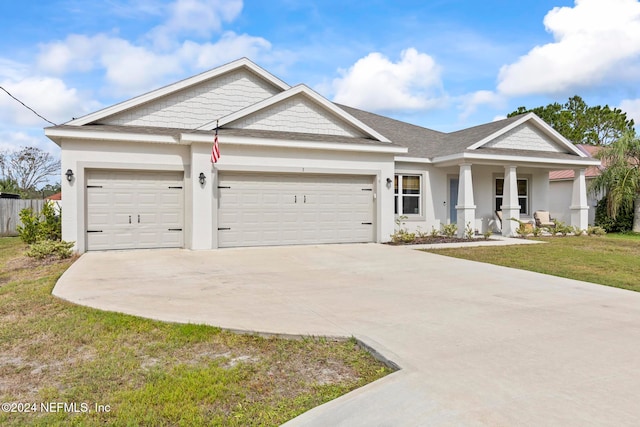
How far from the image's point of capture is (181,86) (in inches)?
486

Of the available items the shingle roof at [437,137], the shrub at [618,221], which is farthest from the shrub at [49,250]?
the shrub at [618,221]

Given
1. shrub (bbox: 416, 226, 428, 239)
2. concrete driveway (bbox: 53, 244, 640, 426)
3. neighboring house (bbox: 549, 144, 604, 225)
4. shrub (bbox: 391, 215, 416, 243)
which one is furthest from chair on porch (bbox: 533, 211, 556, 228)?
concrete driveway (bbox: 53, 244, 640, 426)

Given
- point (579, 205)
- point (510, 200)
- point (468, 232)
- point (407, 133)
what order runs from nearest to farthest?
1. point (468, 232)
2. point (510, 200)
3. point (579, 205)
4. point (407, 133)

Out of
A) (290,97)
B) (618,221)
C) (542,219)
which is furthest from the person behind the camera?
(618,221)

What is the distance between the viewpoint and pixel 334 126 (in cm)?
1344

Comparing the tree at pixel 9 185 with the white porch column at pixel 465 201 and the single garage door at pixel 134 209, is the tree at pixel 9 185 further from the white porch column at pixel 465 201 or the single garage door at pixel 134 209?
the white porch column at pixel 465 201

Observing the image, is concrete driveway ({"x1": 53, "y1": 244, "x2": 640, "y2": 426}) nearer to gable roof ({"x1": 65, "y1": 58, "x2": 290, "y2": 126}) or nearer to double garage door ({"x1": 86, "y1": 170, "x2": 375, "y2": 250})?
double garage door ({"x1": 86, "y1": 170, "x2": 375, "y2": 250})

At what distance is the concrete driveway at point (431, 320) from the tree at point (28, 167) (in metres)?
31.2

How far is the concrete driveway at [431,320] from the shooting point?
9.58 ft

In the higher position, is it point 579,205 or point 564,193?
point 564,193

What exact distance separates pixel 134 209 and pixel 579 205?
53.6ft

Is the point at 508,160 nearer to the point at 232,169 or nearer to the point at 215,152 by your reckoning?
the point at 232,169

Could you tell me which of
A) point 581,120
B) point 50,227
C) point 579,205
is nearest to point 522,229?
point 579,205

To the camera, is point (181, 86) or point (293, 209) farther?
point (293, 209)
